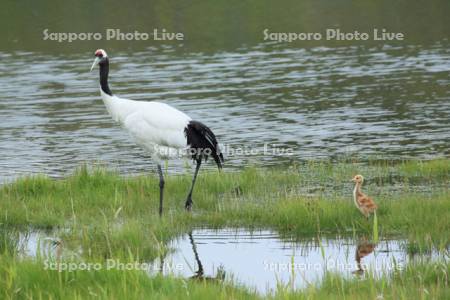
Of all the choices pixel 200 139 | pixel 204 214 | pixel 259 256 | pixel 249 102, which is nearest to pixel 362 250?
pixel 259 256

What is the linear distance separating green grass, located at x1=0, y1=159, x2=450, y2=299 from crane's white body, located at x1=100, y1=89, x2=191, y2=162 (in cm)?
68

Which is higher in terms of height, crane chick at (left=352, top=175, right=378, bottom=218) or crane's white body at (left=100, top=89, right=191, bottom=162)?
crane's white body at (left=100, top=89, right=191, bottom=162)

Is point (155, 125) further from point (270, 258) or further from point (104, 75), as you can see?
point (270, 258)

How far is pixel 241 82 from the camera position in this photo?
2636cm

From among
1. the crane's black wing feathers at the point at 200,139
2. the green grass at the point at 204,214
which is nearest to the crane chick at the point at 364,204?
the green grass at the point at 204,214

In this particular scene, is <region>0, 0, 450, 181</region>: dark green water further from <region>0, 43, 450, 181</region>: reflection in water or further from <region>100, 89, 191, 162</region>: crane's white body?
<region>100, 89, 191, 162</region>: crane's white body

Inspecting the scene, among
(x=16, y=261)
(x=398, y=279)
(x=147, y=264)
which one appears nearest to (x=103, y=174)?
(x=147, y=264)

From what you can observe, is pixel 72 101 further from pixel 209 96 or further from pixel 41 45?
pixel 41 45

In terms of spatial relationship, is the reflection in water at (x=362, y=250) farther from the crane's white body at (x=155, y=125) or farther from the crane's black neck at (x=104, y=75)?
the crane's black neck at (x=104, y=75)

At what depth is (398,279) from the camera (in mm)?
8047

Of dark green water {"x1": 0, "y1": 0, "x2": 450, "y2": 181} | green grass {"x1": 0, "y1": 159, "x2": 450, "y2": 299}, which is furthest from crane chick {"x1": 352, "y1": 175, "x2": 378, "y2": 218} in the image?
dark green water {"x1": 0, "y1": 0, "x2": 450, "y2": 181}

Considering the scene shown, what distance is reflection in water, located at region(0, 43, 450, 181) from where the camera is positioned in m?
17.5

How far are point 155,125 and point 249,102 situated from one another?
1197cm

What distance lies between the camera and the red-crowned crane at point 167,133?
37.9ft
